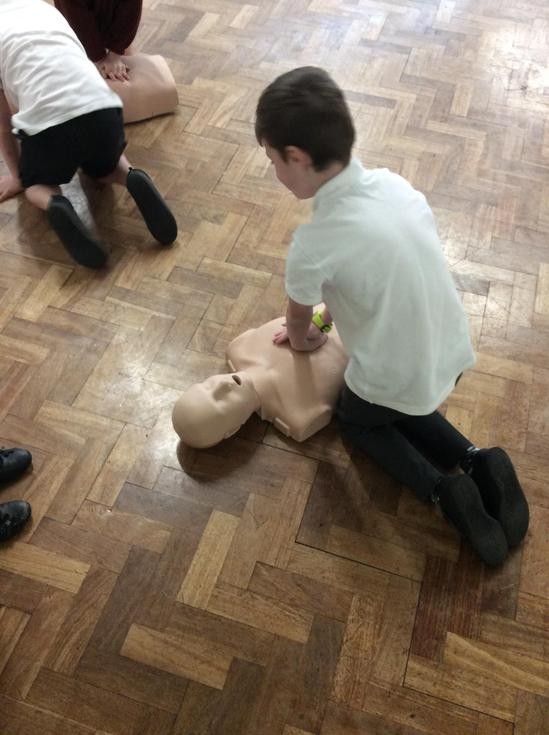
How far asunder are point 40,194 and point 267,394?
2.83 feet

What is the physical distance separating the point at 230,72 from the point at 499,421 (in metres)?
1.54

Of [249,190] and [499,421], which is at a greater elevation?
[249,190]

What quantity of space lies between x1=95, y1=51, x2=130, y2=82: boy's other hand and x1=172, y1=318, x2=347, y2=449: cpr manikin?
110 centimetres

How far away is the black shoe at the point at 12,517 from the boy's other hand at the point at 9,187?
953 mm

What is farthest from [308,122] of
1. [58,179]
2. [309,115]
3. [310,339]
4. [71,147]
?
[58,179]

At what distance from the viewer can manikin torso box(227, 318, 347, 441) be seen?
4.07 feet

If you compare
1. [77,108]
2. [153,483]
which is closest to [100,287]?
[77,108]

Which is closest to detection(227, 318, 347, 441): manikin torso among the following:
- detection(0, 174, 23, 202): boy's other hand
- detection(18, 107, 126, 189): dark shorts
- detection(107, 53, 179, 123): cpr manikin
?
detection(18, 107, 126, 189): dark shorts

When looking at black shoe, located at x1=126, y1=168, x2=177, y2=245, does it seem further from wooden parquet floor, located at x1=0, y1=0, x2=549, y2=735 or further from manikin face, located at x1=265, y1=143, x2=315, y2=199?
manikin face, located at x1=265, y1=143, x2=315, y2=199

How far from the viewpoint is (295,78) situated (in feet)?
2.80

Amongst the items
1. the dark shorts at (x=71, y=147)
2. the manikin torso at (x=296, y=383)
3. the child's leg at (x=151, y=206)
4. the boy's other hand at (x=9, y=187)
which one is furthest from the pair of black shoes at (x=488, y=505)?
the boy's other hand at (x=9, y=187)

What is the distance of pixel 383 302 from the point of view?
94cm

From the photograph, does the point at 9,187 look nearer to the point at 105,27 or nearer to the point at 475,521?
the point at 105,27

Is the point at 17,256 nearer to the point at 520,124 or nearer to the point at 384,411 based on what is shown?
the point at 384,411
